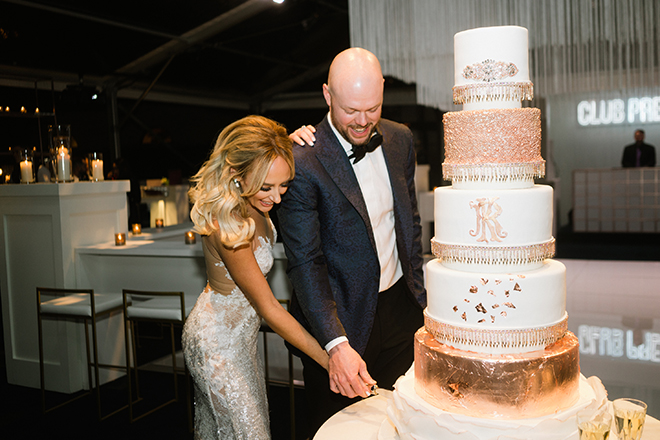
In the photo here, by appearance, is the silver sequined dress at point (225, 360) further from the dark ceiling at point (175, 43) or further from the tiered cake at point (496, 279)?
the dark ceiling at point (175, 43)

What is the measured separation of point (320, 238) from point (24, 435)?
8.99 ft

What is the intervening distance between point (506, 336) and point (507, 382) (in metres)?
0.11

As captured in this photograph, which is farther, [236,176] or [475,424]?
[236,176]

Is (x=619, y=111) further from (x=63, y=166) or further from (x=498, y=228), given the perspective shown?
(x=498, y=228)

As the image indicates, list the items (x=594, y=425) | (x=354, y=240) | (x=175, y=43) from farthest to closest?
1. (x=175, y=43)
2. (x=354, y=240)
3. (x=594, y=425)

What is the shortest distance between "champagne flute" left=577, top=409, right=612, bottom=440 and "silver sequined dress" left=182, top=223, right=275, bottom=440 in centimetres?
122

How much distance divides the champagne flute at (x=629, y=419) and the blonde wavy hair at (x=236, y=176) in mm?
1176

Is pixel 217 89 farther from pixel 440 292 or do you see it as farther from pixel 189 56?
pixel 440 292

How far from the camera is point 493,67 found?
1360mm

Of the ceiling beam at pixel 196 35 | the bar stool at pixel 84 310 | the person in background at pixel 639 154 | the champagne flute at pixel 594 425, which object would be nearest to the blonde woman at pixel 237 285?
the champagne flute at pixel 594 425

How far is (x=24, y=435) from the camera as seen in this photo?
137 inches

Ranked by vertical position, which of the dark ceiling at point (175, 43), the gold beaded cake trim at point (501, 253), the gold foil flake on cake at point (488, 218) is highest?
the dark ceiling at point (175, 43)

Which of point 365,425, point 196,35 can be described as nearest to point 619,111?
point 196,35

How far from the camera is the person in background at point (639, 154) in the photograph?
30.0 feet
